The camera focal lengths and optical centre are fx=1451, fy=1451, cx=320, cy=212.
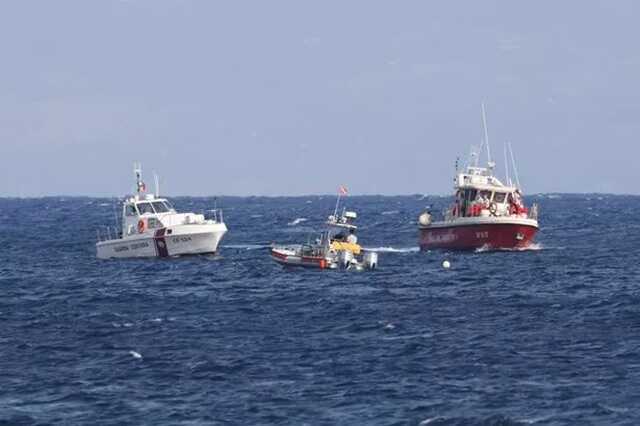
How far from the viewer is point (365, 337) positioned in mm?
54906

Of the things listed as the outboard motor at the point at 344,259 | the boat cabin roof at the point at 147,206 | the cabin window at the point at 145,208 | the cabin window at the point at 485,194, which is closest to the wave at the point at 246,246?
the boat cabin roof at the point at 147,206

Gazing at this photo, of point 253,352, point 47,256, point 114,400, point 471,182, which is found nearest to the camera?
point 114,400

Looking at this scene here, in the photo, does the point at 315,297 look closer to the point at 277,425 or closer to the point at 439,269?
the point at 439,269

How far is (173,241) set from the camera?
3600 inches

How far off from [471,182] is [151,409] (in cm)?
5670

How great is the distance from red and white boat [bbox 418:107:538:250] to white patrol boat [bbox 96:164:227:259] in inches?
576

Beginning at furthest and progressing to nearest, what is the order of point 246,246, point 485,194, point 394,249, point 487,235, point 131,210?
point 246,246 < point 394,249 < point 485,194 < point 131,210 < point 487,235

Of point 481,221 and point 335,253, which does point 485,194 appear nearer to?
point 481,221

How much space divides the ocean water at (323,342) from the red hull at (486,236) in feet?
5.53

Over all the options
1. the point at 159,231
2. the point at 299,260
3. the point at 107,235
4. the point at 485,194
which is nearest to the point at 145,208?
the point at 159,231

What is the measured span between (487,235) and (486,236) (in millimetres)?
106

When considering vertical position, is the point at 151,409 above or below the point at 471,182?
below

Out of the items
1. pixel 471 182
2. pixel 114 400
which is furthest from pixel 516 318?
pixel 471 182

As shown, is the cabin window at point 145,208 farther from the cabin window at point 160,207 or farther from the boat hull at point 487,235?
the boat hull at point 487,235
